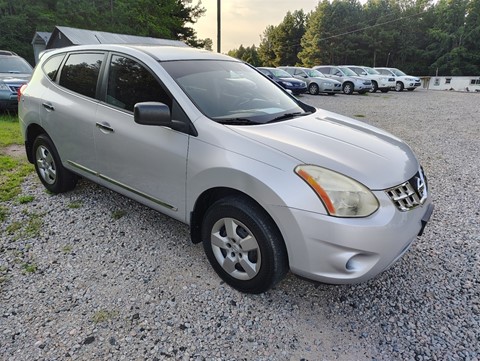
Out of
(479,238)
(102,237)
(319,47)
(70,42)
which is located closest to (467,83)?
(319,47)

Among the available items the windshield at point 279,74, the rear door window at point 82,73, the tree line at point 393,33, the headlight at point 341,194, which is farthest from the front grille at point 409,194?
the tree line at point 393,33

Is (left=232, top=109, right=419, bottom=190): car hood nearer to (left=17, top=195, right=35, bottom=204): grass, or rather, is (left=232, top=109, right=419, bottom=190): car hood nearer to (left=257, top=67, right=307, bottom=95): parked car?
(left=17, top=195, right=35, bottom=204): grass

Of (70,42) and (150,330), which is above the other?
(70,42)

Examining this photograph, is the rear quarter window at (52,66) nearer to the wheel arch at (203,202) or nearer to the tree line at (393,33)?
the wheel arch at (203,202)

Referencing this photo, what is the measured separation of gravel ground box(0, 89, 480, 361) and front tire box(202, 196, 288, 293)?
159 millimetres

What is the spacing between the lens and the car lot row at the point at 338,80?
17641 mm

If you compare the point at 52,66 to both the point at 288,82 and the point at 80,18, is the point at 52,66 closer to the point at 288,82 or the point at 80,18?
the point at 288,82

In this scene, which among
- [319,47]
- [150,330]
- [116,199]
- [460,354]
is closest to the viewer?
[460,354]

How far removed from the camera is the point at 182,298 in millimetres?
2480

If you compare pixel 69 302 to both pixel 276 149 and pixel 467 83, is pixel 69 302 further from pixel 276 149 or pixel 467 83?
pixel 467 83

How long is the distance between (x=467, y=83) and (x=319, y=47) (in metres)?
28.4

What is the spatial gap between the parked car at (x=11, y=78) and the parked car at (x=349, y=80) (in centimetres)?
1526

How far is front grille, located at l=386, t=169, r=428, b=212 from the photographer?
2203 millimetres

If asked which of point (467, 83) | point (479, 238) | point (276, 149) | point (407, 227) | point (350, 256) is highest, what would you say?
point (467, 83)
